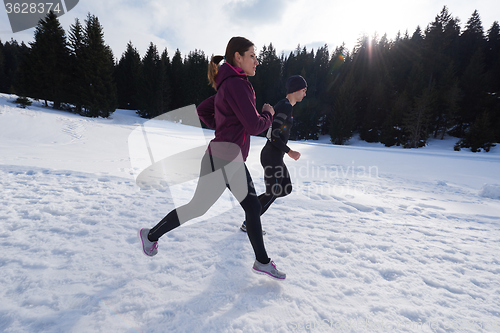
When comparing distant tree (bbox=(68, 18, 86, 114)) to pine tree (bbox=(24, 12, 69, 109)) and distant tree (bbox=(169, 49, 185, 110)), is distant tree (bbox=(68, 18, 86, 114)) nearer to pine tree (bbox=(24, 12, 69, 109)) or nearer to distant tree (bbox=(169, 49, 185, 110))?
pine tree (bbox=(24, 12, 69, 109))

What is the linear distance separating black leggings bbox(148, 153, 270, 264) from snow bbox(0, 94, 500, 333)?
461 mm

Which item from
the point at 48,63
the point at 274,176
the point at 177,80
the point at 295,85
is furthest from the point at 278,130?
the point at 177,80

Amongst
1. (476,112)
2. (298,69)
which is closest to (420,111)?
(476,112)

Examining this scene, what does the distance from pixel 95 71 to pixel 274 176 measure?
2854 cm

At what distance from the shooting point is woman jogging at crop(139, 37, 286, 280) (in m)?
1.62

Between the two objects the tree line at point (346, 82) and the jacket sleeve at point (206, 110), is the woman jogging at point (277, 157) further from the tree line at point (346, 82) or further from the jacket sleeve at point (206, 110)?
the tree line at point (346, 82)

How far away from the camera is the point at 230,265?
2053 millimetres

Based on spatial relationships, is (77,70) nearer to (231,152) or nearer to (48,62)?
(48,62)

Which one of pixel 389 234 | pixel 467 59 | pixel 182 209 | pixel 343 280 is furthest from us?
pixel 467 59

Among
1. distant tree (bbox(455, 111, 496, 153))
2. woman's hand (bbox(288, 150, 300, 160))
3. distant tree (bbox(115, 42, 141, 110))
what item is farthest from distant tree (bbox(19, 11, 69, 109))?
distant tree (bbox(455, 111, 496, 153))

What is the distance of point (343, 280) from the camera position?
194cm

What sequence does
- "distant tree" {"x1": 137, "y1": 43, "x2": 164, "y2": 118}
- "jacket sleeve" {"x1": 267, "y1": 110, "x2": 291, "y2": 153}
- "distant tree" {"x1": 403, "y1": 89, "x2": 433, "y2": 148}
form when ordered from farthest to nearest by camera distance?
"distant tree" {"x1": 137, "y1": 43, "x2": 164, "y2": 118} < "distant tree" {"x1": 403, "y1": 89, "x2": 433, "y2": 148} < "jacket sleeve" {"x1": 267, "y1": 110, "x2": 291, "y2": 153}

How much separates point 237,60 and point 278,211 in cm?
237

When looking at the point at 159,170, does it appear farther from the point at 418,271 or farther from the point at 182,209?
the point at 418,271
